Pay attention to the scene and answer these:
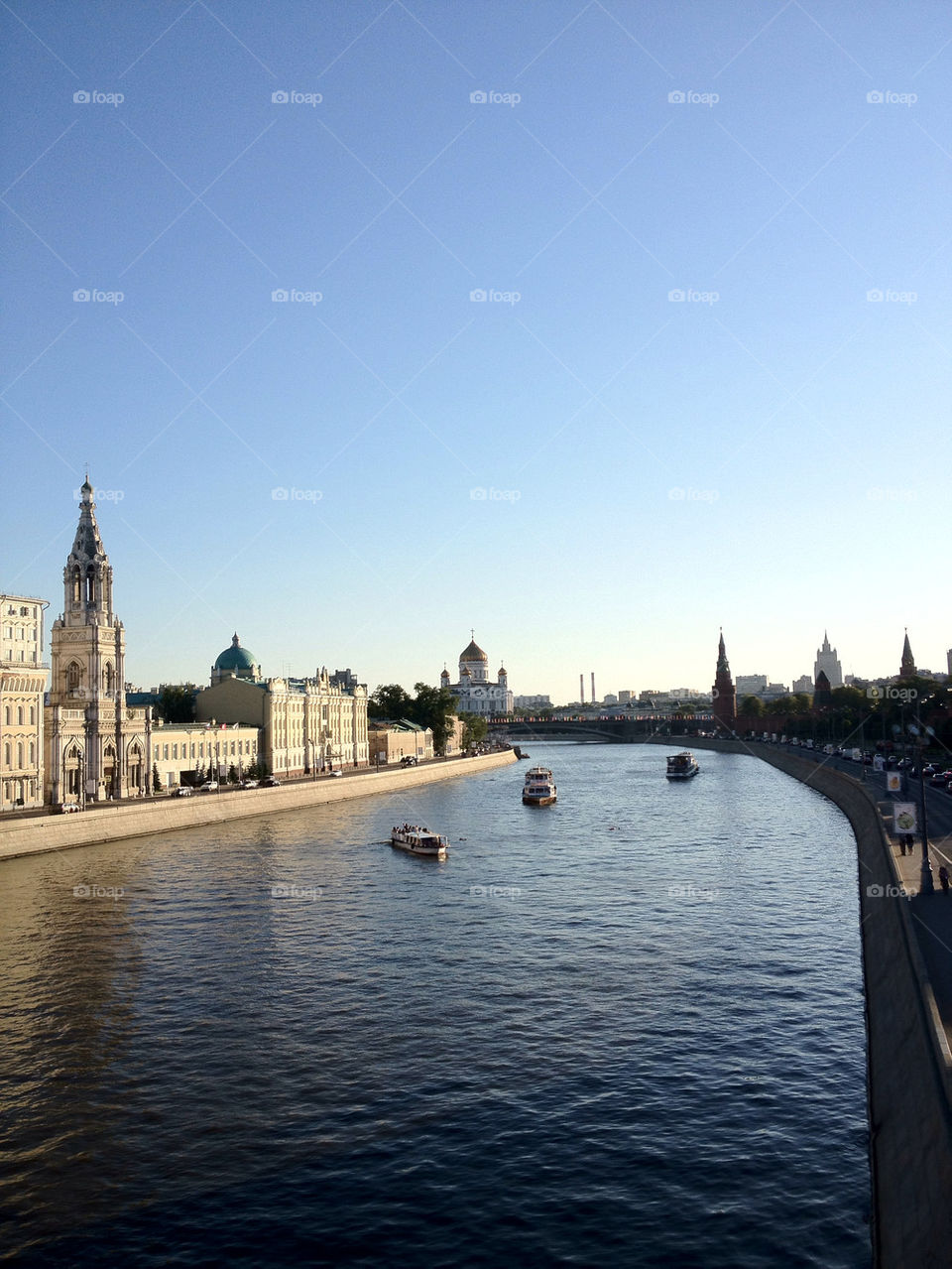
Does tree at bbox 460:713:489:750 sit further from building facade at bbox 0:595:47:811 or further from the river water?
the river water

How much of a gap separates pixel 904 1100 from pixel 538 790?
70278 mm

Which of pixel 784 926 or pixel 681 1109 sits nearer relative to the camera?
pixel 681 1109

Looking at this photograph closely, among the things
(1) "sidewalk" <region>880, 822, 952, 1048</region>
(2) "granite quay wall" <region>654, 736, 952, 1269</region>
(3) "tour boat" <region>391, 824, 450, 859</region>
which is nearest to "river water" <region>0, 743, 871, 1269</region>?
(2) "granite quay wall" <region>654, 736, 952, 1269</region>

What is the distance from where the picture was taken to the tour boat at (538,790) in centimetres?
8806

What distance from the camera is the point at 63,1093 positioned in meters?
22.6

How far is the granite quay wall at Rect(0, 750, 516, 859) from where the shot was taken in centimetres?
5653

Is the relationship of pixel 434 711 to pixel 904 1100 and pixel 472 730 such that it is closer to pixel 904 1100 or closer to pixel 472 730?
pixel 472 730

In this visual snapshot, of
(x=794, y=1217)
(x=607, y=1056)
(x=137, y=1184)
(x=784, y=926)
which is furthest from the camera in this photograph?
(x=784, y=926)

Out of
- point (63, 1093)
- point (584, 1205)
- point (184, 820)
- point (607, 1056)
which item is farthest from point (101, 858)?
point (584, 1205)

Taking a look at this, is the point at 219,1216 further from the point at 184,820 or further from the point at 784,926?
the point at 184,820

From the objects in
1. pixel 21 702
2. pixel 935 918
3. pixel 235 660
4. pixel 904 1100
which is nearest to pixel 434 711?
pixel 235 660

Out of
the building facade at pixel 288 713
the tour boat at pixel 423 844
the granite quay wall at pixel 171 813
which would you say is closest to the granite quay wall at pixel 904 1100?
the tour boat at pixel 423 844

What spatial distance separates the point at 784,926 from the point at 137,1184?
25090 millimetres

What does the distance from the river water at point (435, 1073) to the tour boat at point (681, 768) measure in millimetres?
69729
